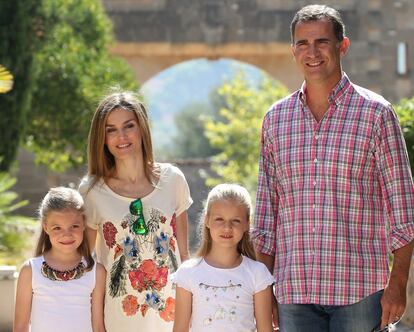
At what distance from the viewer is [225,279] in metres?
4.23

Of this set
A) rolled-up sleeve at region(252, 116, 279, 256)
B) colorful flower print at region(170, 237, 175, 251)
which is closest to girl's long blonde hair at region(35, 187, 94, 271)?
colorful flower print at region(170, 237, 175, 251)

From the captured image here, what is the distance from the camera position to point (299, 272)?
4094 millimetres

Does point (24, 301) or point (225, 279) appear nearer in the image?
point (225, 279)

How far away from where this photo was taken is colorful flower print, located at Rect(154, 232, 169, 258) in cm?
470

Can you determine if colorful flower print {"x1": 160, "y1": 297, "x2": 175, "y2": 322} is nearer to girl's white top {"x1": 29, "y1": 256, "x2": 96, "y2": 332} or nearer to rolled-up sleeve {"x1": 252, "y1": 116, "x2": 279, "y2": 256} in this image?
girl's white top {"x1": 29, "y1": 256, "x2": 96, "y2": 332}

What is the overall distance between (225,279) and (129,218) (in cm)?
63

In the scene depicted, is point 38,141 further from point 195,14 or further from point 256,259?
point 256,259

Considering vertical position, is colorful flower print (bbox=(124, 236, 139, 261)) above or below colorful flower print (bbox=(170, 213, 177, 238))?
below

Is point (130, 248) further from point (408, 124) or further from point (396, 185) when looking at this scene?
point (408, 124)

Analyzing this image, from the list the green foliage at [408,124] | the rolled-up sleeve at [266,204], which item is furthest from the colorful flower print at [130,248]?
the green foliage at [408,124]

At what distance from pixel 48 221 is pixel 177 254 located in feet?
2.04

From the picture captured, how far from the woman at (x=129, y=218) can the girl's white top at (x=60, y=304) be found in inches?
6.9

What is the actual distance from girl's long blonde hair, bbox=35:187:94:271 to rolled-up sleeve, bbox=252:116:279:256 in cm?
74

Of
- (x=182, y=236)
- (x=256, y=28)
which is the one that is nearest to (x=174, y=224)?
(x=182, y=236)
